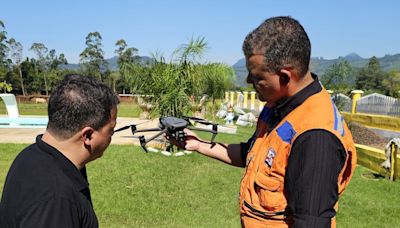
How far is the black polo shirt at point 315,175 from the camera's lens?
1329 mm

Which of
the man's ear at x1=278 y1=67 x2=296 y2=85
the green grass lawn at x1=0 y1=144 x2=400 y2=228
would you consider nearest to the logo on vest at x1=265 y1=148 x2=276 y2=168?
the man's ear at x1=278 y1=67 x2=296 y2=85

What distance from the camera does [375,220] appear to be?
4703mm

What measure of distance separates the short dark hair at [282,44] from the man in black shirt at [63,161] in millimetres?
615

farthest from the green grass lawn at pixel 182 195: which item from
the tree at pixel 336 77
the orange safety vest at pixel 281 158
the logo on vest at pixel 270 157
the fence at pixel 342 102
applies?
the tree at pixel 336 77

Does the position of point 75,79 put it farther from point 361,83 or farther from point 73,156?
point 361,83

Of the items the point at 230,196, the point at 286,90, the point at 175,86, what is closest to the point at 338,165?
the point at 286,90

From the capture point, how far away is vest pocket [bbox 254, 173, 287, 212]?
1514 mm

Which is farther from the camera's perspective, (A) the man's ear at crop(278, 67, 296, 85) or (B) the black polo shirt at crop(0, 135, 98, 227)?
(A) the man's ear at crop(278, 67, 296, 85)

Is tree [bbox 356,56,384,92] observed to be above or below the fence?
below

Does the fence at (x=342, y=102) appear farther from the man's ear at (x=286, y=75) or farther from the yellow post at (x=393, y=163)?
the man's ear at (x=286, y=75)

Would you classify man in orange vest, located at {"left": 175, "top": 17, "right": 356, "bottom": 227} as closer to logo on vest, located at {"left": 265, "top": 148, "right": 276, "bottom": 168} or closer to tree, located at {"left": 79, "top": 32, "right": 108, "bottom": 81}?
logo on vest, located at {"left": 265, "top": 148, "right": 276, "bottom": 168}

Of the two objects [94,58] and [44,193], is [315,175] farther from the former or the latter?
[94,58]

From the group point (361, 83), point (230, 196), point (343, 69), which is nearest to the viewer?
point (230, 196)

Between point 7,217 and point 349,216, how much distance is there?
4.34 metres
